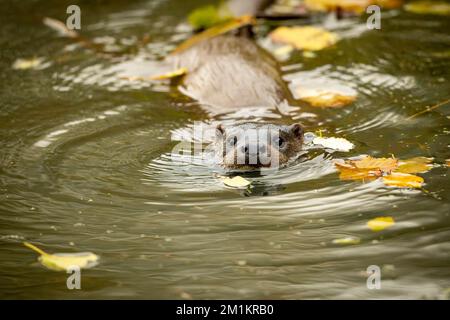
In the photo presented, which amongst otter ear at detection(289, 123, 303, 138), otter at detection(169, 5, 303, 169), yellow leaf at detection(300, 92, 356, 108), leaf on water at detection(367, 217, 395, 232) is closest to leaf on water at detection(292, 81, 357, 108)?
yellow leaf at detection(300, 92, 356, 108)

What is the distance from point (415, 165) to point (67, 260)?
212cm

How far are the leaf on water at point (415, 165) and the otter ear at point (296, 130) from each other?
0.73 metres

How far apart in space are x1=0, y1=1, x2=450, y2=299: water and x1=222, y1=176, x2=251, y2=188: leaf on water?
0.20 feet

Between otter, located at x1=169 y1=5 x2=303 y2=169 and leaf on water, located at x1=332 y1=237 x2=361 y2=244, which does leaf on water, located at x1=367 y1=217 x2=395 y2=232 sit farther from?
otter, located at x1=169 y1=5 x2=303 y2=169

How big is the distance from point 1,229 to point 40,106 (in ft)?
7.06

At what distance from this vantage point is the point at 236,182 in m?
4.19

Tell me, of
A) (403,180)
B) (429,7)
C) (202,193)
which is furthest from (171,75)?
(429,7)

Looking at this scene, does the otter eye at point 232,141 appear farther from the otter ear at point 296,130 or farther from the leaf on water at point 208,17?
the leaf on water at point 208,17

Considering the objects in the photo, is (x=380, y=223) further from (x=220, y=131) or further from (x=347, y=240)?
(x=220, y=131)

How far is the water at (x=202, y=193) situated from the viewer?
3.17m

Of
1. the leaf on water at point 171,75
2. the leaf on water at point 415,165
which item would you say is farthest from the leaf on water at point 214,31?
the leaf on water at point 415,165

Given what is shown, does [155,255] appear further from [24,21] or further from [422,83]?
[24,21]

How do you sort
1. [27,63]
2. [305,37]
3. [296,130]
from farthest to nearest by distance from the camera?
[305,37]
[27,63]
[296,130]
